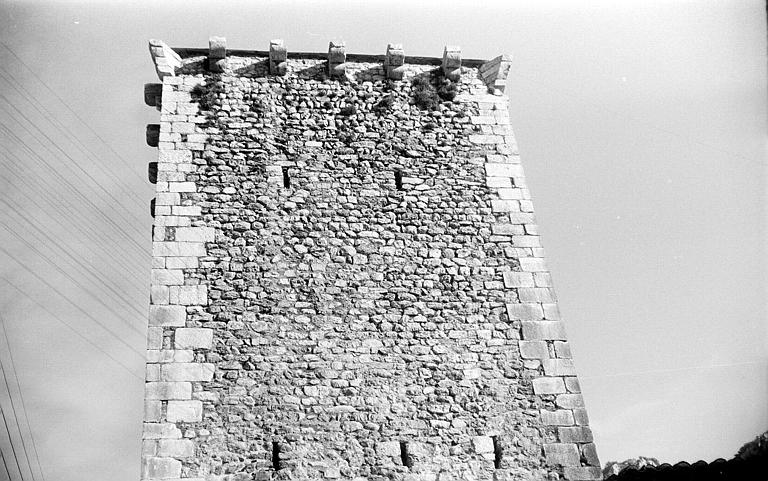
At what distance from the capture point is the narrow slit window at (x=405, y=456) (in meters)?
5.43

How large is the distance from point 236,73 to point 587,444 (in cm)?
574

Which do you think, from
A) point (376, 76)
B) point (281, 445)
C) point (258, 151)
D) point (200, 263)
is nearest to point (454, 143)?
point (376, 76)

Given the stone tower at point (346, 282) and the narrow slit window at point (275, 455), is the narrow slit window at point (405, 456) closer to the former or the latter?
the stone tower at point (346, 282)

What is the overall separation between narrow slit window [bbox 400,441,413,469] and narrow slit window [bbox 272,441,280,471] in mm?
1085

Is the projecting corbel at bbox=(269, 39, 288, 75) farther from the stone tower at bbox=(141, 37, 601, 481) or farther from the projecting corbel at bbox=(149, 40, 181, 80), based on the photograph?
the projecting corbel at bbox=(149, 40, 181, 80)

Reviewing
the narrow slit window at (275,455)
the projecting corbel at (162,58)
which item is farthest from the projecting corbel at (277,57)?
the narrow slit window at (275,455)

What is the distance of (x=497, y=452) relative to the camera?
555 centimetres

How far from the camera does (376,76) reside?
783 cm

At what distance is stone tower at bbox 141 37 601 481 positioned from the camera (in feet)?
17.9

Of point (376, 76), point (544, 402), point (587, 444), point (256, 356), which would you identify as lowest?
point (587, 444)

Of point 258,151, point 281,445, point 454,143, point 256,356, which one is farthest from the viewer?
point 454,143

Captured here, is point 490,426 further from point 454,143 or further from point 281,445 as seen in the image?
point 454,143

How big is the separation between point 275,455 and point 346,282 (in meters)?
1.83

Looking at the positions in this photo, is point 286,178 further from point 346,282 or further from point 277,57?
point 277,57
